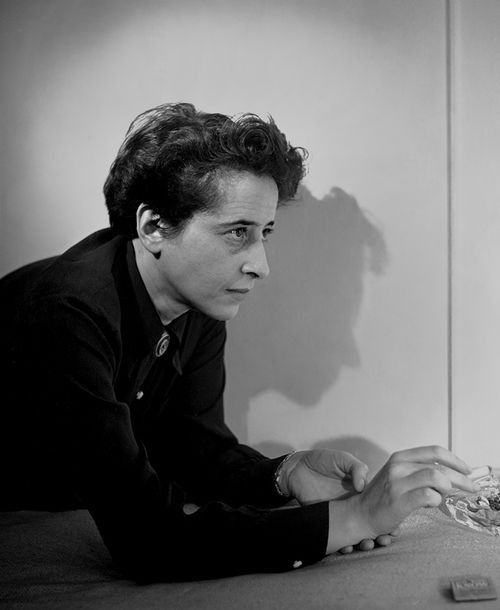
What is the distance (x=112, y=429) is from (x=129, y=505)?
123 millimetres

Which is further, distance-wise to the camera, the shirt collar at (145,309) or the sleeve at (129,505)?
the shirt collar at (145,309)

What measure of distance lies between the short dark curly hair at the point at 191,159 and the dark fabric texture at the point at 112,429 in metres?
0.12

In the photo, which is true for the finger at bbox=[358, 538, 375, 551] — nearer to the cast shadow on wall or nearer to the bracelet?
the bracelet

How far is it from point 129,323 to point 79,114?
0.62m

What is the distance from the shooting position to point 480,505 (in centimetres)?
147

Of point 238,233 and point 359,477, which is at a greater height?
point 238,233

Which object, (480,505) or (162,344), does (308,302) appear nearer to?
(162,344)

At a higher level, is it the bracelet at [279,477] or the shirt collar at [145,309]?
the shirt collar at [145,309]

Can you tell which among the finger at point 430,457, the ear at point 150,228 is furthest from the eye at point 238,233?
the finger at point 430,457

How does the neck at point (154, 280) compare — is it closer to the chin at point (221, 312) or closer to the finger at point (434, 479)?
the chin at point (221, 312)

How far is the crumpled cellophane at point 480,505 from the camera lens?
4.68 feet

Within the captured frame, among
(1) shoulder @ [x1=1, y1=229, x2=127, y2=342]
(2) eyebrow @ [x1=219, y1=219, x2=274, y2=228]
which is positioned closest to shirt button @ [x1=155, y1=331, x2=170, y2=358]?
(1) shoulder @ [x1=1, y1=229, x2=127, y2=342]

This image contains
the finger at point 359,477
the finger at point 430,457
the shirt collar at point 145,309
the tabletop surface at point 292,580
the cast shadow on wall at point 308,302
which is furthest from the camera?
the cast shadow on wall at point 308,302

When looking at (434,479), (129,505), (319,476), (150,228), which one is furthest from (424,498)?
(150,228)
